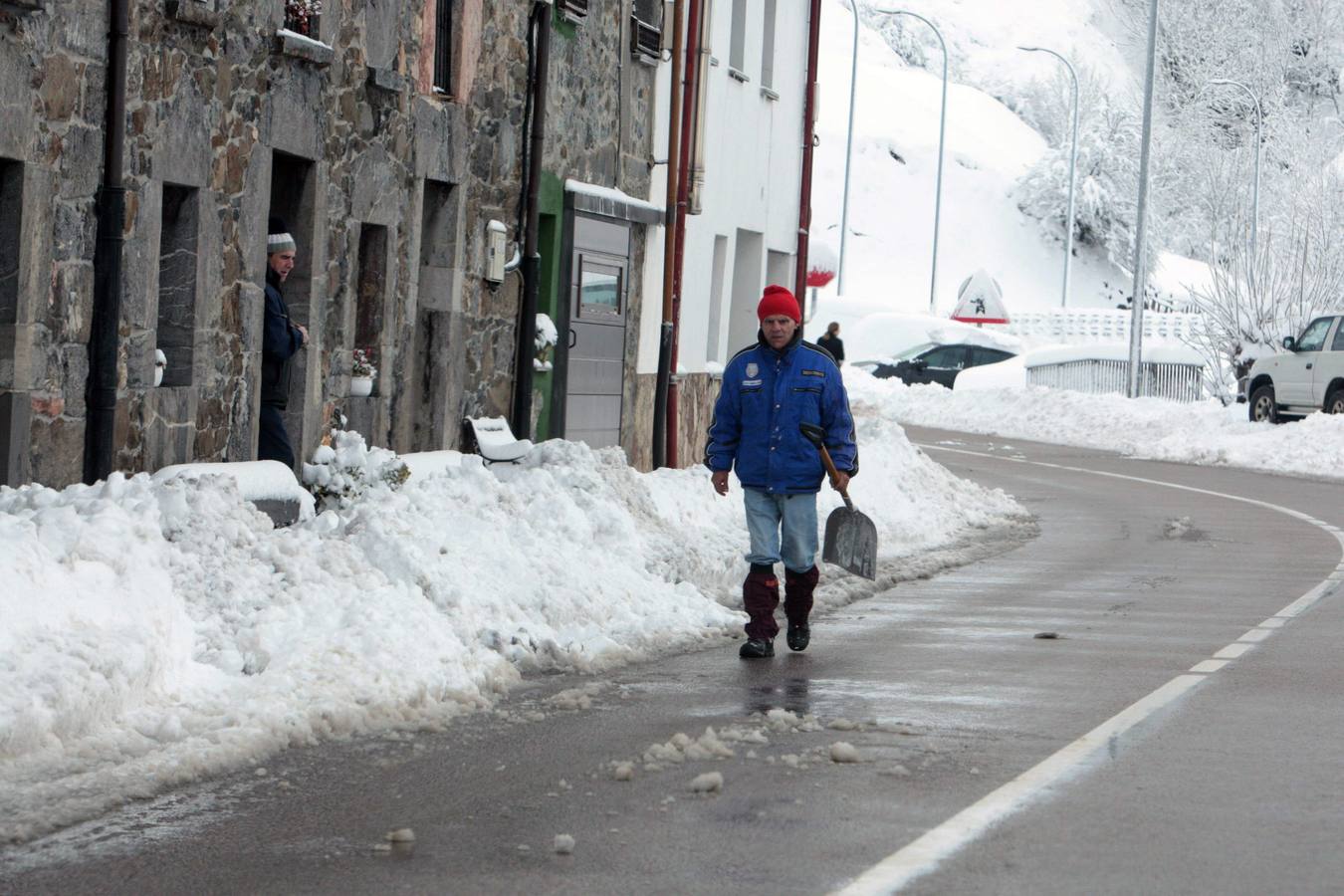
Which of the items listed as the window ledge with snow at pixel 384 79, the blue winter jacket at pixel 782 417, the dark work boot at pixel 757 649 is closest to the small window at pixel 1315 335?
the window ledge with snow at pixel 384 79

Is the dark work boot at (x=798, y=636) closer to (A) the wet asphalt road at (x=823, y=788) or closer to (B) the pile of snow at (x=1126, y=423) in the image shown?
(A) the wet asphalt road at (x=823, y=788)

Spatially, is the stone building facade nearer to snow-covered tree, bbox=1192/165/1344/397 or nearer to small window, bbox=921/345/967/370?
snow-covered tree, bbox=1192/165/1344/397

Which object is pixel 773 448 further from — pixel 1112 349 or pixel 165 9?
pixel 1112 349

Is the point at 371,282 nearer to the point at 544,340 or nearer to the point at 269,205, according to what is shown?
the point at 269,205

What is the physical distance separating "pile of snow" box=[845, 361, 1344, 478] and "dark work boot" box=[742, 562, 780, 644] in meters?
23.0

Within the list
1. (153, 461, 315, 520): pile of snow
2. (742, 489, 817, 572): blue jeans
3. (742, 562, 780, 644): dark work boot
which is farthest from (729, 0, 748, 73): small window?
(742, 562, 780, 644): dark work boot

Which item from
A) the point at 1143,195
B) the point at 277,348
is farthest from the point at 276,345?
the point at 1143,195

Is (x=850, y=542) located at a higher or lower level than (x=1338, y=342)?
lower

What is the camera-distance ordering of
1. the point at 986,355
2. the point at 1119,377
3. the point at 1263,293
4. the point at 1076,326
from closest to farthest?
1. the point at 1263,293
2. the point at 1119,377
3. the point at 986,355
4. the point at 1076,326

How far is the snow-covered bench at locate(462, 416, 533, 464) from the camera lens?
18.7m

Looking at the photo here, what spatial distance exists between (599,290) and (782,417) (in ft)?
36.1

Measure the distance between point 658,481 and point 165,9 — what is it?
17.5 feet

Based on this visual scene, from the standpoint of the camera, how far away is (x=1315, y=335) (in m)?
40.3

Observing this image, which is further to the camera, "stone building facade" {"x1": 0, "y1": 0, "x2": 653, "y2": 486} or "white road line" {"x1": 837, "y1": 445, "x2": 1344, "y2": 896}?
"stone building facade" {"x1": 0, "y1": 0, "x2": 653, "y2": 486}
